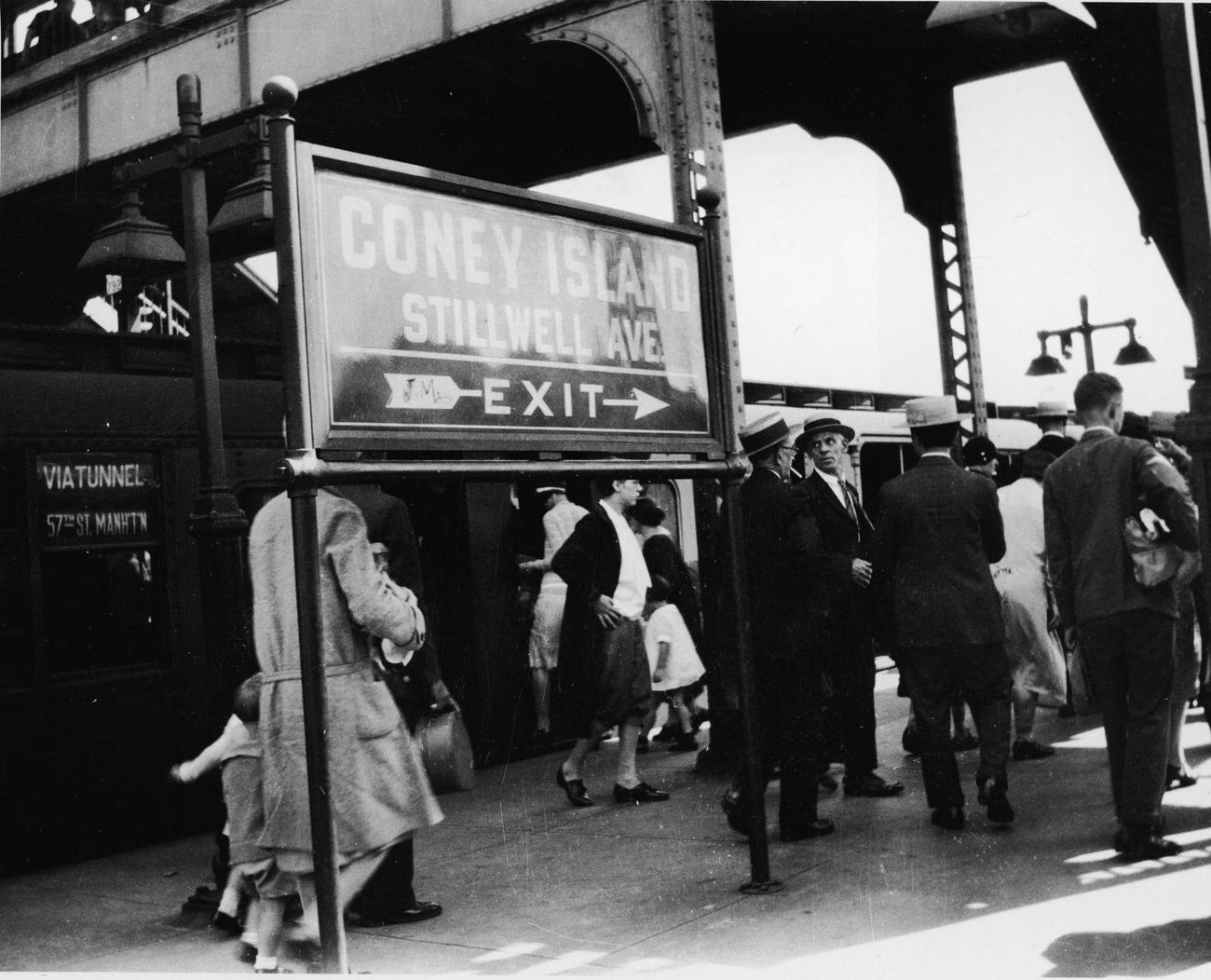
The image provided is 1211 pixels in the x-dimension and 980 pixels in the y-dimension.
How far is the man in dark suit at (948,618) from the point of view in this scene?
5.48 metres

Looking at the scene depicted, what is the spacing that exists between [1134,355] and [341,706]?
64.9ft

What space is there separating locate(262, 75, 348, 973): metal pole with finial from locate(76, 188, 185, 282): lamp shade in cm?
343

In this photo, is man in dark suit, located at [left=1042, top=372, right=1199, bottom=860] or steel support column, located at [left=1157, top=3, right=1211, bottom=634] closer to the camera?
steel support column, located at [left=1157, top=3, right=1211, bottom=634]

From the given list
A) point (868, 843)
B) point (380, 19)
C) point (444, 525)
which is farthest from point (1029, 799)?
point (380, 19)

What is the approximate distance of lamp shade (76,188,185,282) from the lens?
593 centimetres

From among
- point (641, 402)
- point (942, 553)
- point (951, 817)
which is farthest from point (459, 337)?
point (951, 817)

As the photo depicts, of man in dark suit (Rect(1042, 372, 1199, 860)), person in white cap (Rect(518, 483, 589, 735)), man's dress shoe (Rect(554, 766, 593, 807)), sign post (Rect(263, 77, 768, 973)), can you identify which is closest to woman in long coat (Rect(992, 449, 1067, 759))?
man in dark suit (Rect(1042, 372, 1199, 860))

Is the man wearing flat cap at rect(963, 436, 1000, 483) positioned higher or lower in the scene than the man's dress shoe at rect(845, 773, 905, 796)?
higher

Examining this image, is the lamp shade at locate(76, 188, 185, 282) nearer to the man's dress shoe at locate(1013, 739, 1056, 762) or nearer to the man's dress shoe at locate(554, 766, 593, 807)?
the man's dress shoe at locate(554, 766, 593, 807)

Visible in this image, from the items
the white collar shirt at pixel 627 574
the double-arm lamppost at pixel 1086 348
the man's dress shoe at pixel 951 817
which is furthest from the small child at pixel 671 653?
the double-arm lamppost at pixel 1086 348

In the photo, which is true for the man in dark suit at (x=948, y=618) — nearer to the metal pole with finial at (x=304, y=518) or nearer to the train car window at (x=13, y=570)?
the metal pole with finial at (x=304, y=518)

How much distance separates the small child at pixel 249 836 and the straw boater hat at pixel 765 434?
8.74 feet

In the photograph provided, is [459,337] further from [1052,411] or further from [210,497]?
[1052,411]

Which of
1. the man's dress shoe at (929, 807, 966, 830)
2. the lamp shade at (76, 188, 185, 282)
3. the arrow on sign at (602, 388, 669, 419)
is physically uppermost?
the lamp shade at (76, 188, 185, 282)
